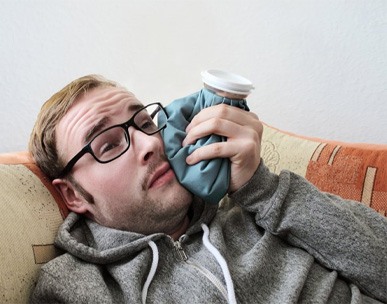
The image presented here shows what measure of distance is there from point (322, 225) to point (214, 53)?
2.95 feet

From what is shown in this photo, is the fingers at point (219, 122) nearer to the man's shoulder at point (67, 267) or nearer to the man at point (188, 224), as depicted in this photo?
the man at point (188, 224)

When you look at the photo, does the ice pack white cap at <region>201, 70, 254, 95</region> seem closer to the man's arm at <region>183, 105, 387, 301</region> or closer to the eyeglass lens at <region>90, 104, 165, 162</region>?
the man's arm at <region>183, 105, 387, 301</region>

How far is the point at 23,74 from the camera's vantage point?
1.54 m

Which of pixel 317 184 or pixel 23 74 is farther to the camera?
pixel 23 74

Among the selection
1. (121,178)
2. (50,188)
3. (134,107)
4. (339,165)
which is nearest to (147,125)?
(134,107)

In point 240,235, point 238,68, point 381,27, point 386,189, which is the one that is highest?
point 381,27

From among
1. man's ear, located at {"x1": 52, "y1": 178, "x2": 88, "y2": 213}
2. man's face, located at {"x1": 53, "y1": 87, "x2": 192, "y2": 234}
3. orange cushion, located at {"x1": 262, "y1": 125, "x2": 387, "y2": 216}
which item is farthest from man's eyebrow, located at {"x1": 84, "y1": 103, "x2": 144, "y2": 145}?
orange cushion, located at {"x1": 262, "y1": 125, "x2": 387, "y2": 216}

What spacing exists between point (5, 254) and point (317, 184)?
2.65ft

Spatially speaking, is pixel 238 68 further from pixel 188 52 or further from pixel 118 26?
pixel 118 26

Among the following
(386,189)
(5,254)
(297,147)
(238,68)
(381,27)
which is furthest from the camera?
(238,68)

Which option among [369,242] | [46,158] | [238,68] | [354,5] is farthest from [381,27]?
Answer: [46,158]

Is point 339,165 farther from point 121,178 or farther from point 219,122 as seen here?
point 121,178

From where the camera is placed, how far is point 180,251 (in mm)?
929

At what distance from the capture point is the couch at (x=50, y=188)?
0.82 metres
